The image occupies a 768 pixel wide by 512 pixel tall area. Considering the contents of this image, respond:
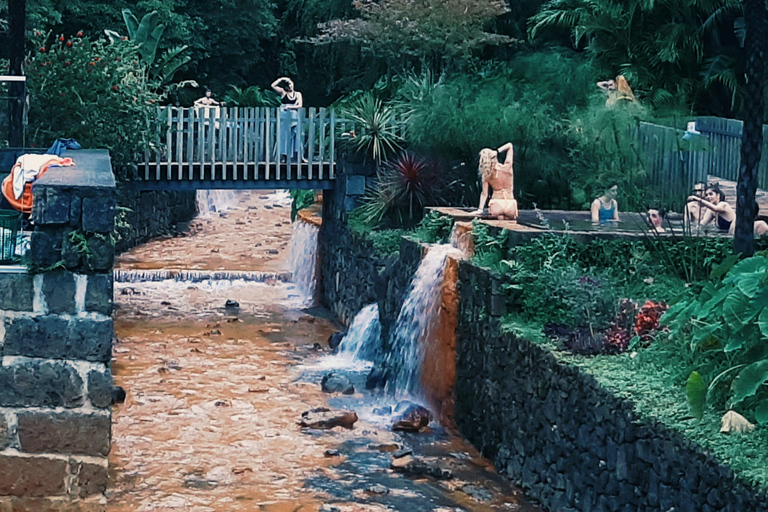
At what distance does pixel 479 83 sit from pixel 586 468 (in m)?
12.9

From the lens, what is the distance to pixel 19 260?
352 inches

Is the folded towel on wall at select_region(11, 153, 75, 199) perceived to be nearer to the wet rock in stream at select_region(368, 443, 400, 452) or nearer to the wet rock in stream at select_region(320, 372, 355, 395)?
the wet rock in stream at select_region(368, 443, 400, 452)

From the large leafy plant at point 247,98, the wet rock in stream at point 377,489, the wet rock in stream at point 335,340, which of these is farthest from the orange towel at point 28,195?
the large leafy plant at point 247,98

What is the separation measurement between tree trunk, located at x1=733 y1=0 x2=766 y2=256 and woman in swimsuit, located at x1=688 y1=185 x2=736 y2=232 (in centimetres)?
243

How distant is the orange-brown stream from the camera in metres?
12.2

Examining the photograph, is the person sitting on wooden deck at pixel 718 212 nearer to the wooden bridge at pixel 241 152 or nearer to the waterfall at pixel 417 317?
the waterfall at pixel 417 317

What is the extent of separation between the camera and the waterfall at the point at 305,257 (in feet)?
80.3

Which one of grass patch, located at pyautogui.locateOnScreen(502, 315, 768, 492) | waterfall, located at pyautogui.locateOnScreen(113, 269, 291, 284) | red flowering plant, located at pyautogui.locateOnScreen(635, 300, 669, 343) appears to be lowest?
waterfall, located at pyautogui.locateOnScreen(113, 269, 291, 284)

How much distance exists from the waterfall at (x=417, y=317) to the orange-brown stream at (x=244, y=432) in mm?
630

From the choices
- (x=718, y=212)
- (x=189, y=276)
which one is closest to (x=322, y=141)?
(x=189, y=276)

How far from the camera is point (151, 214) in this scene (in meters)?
30.1

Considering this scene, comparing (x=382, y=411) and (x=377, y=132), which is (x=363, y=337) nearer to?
(x=382, y=411)

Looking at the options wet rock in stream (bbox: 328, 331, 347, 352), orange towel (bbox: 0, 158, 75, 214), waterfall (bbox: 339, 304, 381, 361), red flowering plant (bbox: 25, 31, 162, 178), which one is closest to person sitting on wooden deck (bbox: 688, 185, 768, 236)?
waterfall (bbox: 339, 304, 381, 361)

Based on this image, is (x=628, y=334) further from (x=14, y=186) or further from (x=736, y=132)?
(x=736, y=132)
